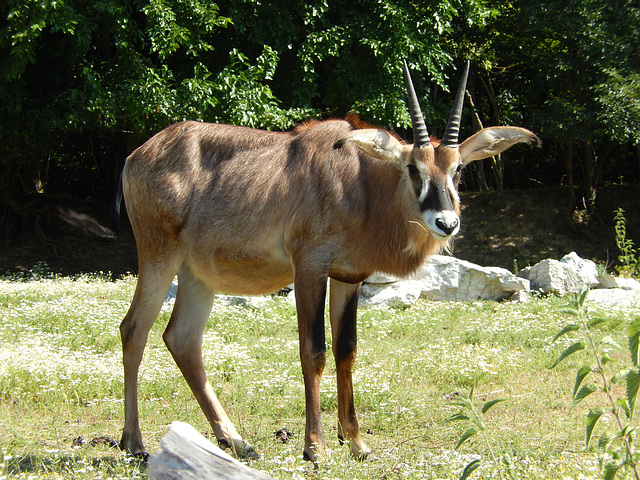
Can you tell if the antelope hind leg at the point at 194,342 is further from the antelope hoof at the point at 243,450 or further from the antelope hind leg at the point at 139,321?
the antelope hind leg at the point at 139,321

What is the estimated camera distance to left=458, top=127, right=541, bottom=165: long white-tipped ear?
18.6ft

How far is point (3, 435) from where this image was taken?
5492 mm

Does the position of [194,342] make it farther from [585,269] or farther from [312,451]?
[585,269]

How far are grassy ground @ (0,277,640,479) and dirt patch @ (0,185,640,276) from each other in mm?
7055

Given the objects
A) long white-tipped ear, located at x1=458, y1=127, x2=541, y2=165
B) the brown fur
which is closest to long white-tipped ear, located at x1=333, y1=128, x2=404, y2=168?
the brown fur

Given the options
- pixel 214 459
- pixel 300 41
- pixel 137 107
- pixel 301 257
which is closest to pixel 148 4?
pixel 137 107

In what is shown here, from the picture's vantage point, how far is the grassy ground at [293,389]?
196 inches

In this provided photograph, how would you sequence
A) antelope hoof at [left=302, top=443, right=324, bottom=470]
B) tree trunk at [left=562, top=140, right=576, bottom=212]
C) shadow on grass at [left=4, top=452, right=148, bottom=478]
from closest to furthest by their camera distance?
shadow on grass at [left=4, top=452, right=148, bottom=478] < antelope hoof at [left=302, top=443, right=324, bottom=470] < tree trunk at [left=562, top=140, right=576, bottom=212]

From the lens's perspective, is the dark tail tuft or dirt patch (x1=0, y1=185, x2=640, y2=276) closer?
the dark tail tuft

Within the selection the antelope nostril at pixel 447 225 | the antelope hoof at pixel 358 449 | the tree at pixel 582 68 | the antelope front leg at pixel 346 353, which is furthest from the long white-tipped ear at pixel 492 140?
the tree at pixel 582 68

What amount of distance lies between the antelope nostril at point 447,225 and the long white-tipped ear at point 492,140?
3.09ft

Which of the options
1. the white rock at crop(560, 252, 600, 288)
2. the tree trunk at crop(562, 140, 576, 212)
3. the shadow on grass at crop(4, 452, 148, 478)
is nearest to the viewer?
the shadow on grass at crop(4, 452, 148, 478)

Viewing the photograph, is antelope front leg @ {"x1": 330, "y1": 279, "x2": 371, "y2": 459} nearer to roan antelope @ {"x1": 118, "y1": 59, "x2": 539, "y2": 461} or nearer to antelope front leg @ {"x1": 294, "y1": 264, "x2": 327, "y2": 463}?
roan antelope @ {"x1": 118, "y1": 59, "x2": 539, "y2": 461}

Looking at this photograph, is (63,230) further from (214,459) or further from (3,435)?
(214,459)
